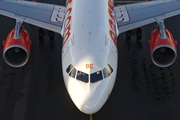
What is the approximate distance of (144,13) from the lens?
18562 millimetres

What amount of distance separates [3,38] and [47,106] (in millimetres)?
7020

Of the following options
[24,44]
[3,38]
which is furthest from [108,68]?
[3,38]

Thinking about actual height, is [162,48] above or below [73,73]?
above

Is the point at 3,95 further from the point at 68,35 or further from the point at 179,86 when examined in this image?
the point at 179,86

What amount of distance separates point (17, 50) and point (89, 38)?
16.0ft

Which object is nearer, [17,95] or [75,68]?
[75,68]

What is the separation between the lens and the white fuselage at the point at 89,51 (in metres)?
12.6

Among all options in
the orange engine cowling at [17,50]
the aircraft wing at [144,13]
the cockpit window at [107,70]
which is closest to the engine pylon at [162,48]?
the aircraft wing at [144,13]

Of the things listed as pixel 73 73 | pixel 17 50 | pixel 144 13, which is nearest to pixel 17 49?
pixel 17 50

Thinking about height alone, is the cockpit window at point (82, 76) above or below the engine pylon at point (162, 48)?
below

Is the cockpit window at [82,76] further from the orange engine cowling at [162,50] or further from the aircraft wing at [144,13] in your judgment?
the aircraft wing at [144,13]

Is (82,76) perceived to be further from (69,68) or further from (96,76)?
(69,68)

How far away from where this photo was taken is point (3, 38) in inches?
822

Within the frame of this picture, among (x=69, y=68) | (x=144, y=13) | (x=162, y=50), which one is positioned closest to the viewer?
(x=69, y=68)
